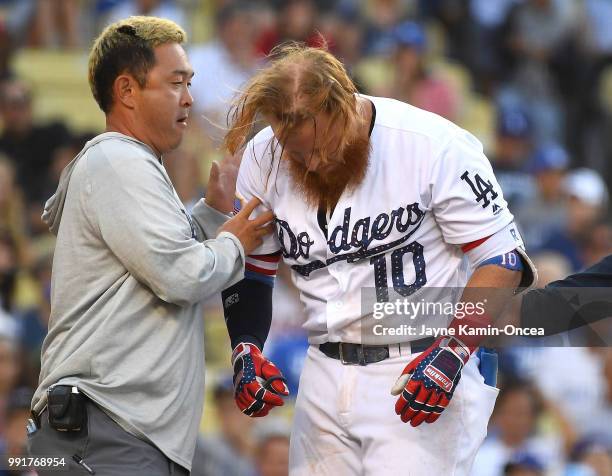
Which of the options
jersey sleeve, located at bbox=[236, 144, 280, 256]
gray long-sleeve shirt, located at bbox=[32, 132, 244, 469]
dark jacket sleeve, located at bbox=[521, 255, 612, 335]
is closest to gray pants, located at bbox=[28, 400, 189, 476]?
gray long-sleeve shirt, located at bbox=[32, 132, 244, 469]

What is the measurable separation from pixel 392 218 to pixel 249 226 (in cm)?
45

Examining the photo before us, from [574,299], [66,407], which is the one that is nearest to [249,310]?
[66,407]

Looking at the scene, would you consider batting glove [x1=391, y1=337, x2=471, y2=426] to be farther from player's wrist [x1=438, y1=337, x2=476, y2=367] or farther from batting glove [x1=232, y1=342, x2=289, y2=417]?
batting glove [x1=232, y1=342, x2=289, y2=417]

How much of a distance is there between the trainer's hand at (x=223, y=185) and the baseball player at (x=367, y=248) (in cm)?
15

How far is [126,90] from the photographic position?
369 centimetres

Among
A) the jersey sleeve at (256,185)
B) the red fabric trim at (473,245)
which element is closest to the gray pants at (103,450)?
the jersey sleeve at (256,185)

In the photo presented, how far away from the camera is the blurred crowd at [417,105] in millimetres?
6637

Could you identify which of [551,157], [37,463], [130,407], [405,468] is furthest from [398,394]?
[551,157]

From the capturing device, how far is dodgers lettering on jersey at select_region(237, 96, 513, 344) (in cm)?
376

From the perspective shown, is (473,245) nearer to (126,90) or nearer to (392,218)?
(392,218)

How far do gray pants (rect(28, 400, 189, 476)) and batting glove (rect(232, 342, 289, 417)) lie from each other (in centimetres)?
41

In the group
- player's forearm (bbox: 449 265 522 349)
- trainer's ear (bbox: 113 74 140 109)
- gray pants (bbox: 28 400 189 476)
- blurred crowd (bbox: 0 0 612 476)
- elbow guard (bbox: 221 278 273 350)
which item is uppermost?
trainer's ear (bbox: 113 74 140 109)

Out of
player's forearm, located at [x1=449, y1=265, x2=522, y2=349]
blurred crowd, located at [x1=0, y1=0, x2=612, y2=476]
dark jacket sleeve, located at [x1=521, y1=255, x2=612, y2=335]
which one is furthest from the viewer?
blurred crowd, located at [x1=0, y1=0, x2=612, y2=476]

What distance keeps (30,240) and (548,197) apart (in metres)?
3.57
